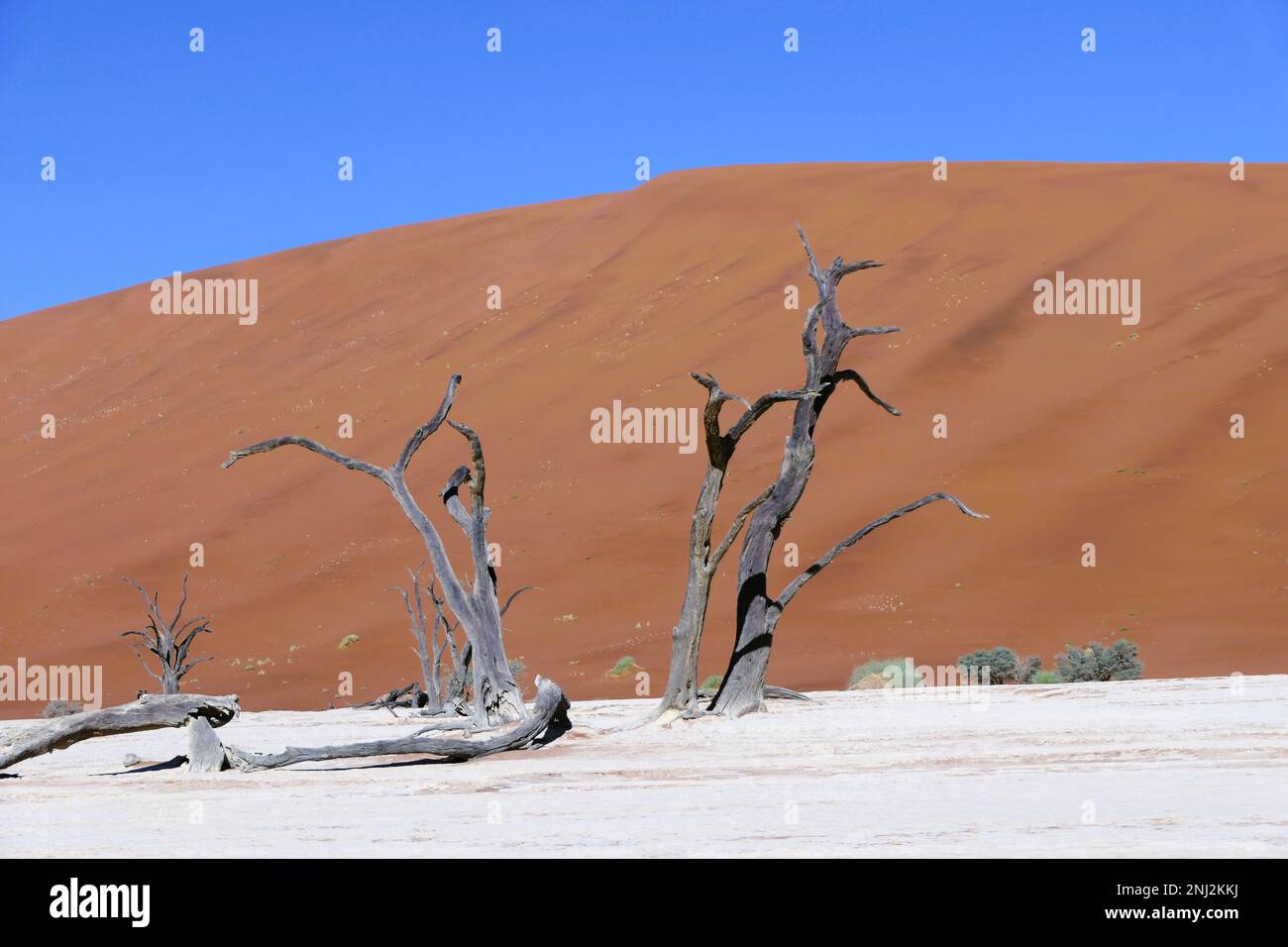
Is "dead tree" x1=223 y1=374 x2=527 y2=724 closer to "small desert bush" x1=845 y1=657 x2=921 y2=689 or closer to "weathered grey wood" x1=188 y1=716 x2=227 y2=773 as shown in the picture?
→ "weathered grey wood" x1=188 y1=716 x2=227 y2=773

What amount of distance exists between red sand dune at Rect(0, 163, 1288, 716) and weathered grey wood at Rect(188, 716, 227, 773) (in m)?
13.0

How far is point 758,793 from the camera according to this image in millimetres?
8406

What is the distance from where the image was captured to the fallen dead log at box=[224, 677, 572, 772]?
10.2m

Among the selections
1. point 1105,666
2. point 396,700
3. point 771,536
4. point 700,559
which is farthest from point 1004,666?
point 700,559

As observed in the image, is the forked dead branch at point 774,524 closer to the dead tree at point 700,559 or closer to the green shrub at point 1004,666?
the dead tree at point 700,559

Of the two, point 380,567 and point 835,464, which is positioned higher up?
point 835,464

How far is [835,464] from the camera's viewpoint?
34719mm

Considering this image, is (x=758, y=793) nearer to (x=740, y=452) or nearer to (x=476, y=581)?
(x=476, y=581)

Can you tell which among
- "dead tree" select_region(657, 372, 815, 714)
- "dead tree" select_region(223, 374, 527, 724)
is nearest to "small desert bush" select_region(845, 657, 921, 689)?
"dead tree" select_region(657, 372, 815, 714)

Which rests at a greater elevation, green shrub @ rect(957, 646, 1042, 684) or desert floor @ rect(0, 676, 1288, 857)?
desert floor @ rect(0, 676, 1288, 857)

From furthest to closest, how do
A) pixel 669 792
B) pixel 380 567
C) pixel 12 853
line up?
1. pixel 380 567
2. pixel 669 792
3. pixel 12 853
